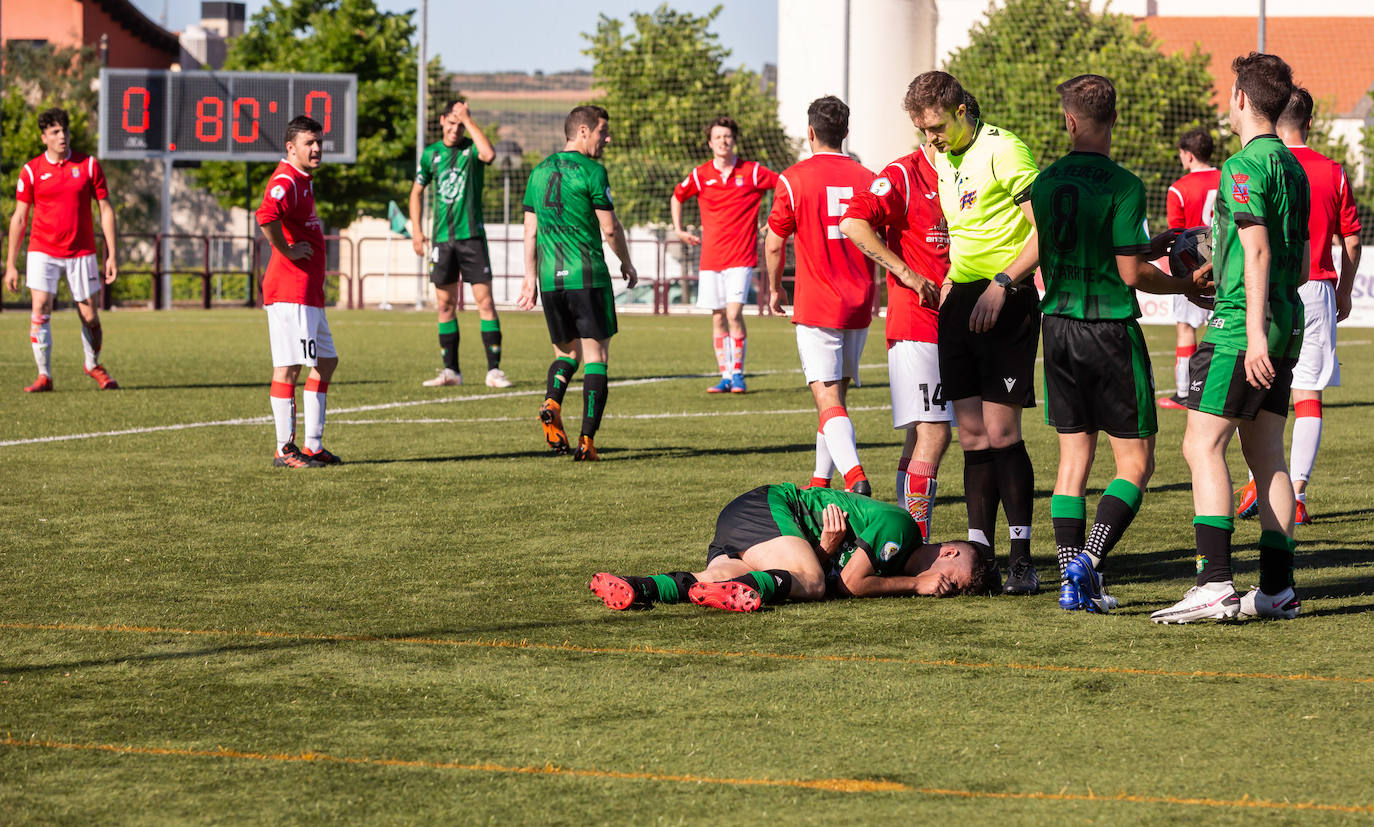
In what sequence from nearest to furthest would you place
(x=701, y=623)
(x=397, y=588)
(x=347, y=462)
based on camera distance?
(x=701, y=623)
(x=397, y=588)
(x=347, y=462)

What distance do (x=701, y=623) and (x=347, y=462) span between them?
4902mm

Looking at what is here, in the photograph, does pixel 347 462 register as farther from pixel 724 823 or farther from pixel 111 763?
pixel 724 823

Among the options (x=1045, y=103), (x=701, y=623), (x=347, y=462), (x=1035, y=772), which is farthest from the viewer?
(x=1045, y=103)

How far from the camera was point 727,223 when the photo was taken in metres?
15.4

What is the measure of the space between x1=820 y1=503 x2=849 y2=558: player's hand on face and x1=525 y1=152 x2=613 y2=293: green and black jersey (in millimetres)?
4599

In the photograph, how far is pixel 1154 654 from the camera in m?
5.03

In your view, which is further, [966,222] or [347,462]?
[347,462]

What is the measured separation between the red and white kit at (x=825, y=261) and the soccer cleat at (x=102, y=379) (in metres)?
8.51

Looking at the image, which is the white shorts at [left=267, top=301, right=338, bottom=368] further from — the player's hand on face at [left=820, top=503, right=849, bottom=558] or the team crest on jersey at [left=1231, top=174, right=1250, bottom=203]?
the team crest on jersey at [left=1231, top=174, right=1250, bottom=203]

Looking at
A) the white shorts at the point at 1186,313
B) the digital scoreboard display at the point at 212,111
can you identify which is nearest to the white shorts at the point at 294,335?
the white shorts at the point at 1186,313

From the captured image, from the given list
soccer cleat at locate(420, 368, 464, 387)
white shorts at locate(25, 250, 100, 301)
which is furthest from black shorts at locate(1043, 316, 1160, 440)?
white shorts at locate(25, 250, 100, 301)

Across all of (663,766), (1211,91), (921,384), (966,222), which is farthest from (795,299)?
(1211,91)

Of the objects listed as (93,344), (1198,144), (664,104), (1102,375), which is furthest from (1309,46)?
(1102,375)

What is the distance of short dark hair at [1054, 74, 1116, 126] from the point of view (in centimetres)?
560
